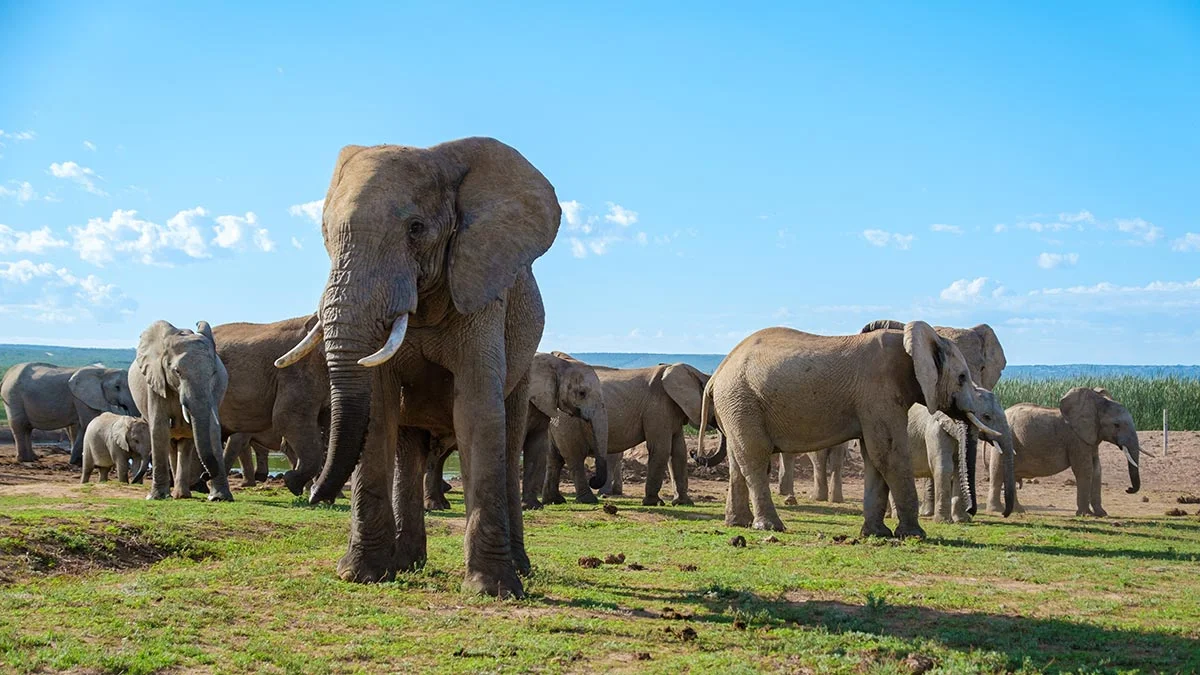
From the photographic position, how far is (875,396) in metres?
15.4

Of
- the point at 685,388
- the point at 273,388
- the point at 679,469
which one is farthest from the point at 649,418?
the point at 273,388

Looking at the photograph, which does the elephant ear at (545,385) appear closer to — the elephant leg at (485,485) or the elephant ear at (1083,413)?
the elephant ear at (1083,413)

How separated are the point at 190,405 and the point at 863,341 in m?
8.53

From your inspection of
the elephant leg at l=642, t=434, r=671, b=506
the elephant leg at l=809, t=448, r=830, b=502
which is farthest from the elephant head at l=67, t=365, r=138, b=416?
the elephant leg at l=809, t=448, r=830, b=502

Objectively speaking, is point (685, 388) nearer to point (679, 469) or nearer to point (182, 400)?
point (679, 469)

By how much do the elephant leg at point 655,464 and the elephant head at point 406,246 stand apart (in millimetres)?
12625

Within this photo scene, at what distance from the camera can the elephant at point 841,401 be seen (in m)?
15.4

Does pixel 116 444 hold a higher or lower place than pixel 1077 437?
lower

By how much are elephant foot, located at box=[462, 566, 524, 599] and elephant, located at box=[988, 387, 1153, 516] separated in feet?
46.8

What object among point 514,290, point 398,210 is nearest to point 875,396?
point 514,290

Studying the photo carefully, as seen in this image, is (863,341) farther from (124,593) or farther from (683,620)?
(124,593)

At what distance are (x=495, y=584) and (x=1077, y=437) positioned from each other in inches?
611

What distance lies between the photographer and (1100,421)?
22.3 metres

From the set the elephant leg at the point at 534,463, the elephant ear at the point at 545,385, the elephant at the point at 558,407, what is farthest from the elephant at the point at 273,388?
the elephant ear at the point at 545,385
